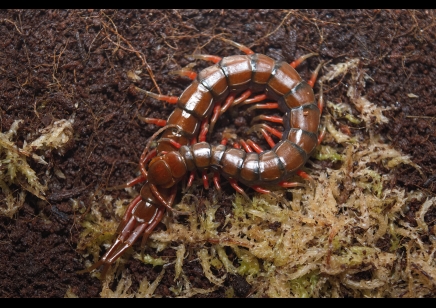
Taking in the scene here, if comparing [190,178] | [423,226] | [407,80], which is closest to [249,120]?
[190,178]

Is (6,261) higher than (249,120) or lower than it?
lower

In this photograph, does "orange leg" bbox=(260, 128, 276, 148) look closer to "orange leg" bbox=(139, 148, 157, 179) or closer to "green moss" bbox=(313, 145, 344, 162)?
"green moss" bbox=(313, 145, 344, 162)

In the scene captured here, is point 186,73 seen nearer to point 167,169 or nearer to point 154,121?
point 154,121

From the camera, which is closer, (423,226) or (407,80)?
(423,226)

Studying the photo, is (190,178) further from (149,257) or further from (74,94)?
(74,94)

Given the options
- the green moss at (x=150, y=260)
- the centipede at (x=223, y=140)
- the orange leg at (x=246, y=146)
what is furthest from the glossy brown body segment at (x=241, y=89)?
the green moss at (x=150, y=260)

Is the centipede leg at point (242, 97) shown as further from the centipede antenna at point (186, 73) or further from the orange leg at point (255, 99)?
the centipede antenna at point (186, 73)
